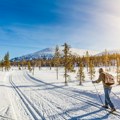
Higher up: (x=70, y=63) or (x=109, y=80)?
(x=70, y=63)

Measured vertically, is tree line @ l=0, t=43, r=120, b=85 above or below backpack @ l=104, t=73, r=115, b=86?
above

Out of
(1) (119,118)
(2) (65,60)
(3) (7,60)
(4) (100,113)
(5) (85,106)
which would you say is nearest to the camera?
(1) (119,118)

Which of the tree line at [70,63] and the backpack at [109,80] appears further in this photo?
the tree line at [70,63]

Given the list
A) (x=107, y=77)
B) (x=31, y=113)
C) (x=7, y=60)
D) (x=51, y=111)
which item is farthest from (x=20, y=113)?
(x=7, y=60)

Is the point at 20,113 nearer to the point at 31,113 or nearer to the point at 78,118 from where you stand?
the point at 31,113

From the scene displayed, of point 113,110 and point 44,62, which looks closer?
point 113,110

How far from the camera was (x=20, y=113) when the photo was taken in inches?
491

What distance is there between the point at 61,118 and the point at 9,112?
3484mm

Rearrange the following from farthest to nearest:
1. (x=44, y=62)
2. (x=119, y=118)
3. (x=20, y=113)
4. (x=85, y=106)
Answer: (x=44, y=62), (x=85, y=106), (x=20, y=113), (x=119, y=118)

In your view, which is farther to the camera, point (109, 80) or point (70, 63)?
point (70, 63)

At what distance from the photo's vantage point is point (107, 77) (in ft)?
41.1

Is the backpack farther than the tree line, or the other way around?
the tree line

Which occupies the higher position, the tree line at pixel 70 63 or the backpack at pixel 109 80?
the tree line at pixel 70 63

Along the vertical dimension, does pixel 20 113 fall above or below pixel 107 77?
below
